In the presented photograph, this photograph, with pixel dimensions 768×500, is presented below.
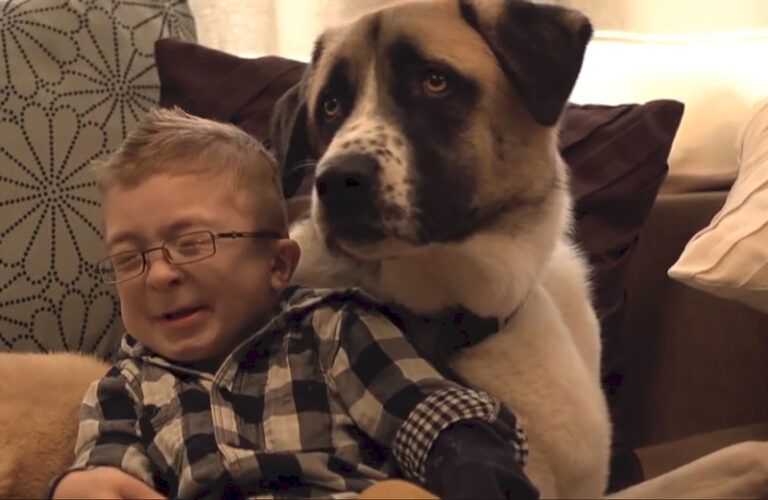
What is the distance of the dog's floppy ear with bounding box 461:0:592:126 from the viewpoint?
3.74 ft

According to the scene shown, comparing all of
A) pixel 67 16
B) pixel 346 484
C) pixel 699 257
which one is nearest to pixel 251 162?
pixel 346 484

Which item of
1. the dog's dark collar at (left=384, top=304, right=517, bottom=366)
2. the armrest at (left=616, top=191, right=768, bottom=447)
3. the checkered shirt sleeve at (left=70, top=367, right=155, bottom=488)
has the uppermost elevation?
the dog's dark collar at (left=384, top=304, right=517, bottom=366)

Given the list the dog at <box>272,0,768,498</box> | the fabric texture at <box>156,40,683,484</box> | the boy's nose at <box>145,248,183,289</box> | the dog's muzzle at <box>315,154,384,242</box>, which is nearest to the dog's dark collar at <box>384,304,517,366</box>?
the dog at <box>272,0,768,498</box>

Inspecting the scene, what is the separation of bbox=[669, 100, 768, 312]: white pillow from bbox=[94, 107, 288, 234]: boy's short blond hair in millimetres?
513

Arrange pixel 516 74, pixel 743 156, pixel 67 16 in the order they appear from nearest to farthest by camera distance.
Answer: pixel 516 74
pixel 743 156
pixel 67 16

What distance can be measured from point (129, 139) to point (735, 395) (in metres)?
1.01

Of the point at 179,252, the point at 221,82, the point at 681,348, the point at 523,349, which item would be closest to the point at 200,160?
the point at 179,252

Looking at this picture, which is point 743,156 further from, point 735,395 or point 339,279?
point 339,279

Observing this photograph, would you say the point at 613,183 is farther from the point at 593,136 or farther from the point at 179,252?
the point at 179,252

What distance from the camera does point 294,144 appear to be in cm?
131

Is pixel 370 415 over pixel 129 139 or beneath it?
beneath

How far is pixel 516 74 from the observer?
1139mm

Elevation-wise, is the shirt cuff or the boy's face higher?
the boy's face

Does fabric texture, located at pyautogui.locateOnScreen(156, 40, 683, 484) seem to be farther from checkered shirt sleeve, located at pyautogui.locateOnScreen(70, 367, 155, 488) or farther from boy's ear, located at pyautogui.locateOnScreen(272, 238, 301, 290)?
checkered shirt sleeve, located at pyautogui.locateOnScreen(70, 367, 155, 488)
